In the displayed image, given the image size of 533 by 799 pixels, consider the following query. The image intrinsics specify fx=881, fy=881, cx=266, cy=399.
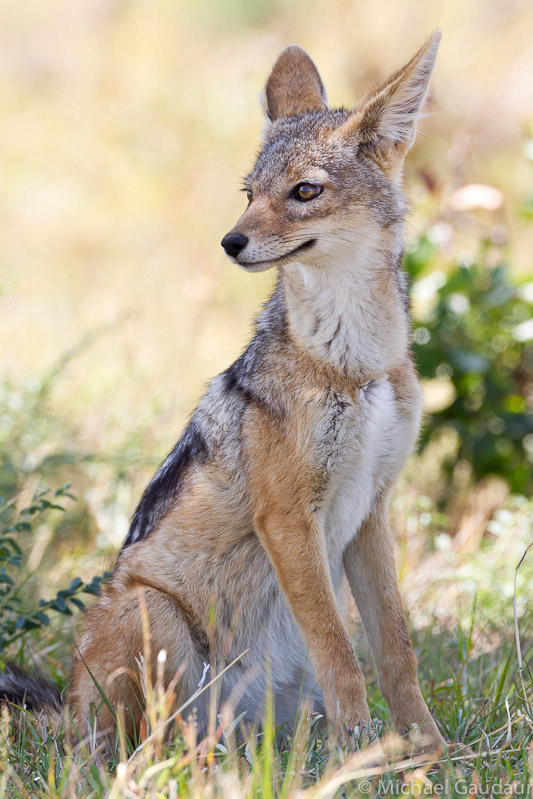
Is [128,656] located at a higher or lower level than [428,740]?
higher

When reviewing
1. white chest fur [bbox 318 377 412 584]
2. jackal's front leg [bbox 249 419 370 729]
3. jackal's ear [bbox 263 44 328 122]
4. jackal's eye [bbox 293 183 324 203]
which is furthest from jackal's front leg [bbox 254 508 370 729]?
jackal's ear [bbox 263 44 328 122]

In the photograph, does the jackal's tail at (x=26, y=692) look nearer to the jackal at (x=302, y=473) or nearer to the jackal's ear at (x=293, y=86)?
the jackal at (x=302, y=473)

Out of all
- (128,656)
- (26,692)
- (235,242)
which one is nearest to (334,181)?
(235,242)

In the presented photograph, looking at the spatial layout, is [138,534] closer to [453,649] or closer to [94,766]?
[94,766]

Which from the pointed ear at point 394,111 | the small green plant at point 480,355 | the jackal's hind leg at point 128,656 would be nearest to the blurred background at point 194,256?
the small green plant at point 480,355

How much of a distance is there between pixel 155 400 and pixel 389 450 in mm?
3099

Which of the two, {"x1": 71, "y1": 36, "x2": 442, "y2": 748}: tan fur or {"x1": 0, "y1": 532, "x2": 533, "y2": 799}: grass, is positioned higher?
{"x1": 71, "y1": 36, "x2": 442, "y2": 748}: tan fur

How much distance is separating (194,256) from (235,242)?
29.6 ft

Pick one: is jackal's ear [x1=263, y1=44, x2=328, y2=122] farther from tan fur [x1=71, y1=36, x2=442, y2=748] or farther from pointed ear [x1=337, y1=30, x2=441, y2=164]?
pointed ear [x1=337, y1=30, x2=441, y2=164]

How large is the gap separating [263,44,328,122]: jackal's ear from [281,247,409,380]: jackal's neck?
1.06m

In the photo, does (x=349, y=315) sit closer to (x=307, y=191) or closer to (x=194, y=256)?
(x=307, y=191)

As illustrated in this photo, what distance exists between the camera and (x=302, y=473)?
357 centimetres

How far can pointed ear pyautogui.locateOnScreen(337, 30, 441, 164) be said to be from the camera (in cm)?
370

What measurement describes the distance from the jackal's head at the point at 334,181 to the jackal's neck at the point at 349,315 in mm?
98
